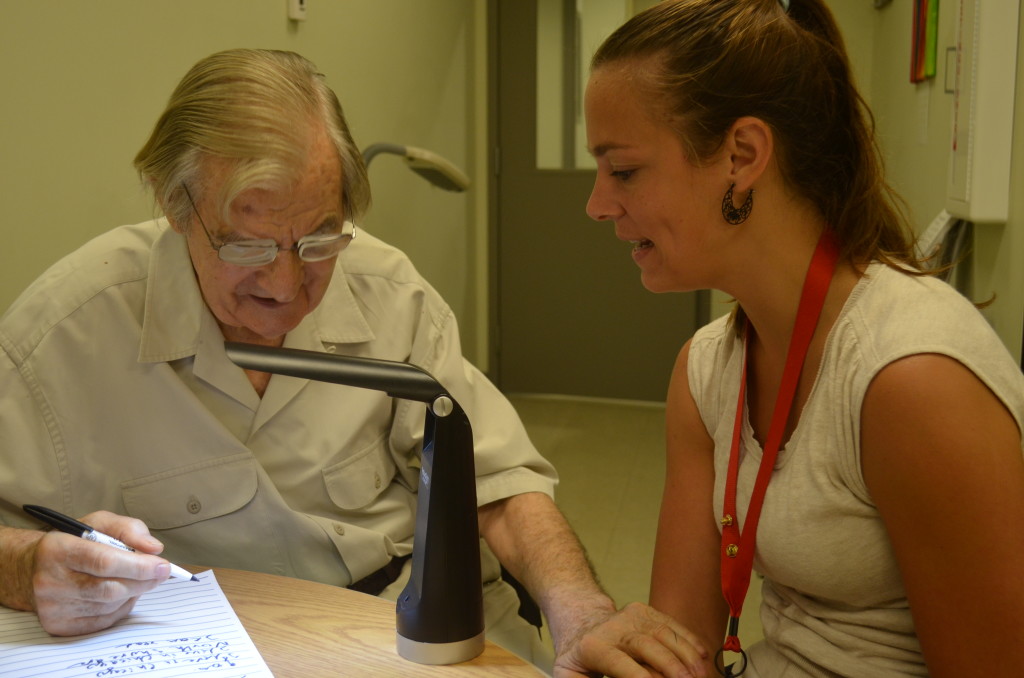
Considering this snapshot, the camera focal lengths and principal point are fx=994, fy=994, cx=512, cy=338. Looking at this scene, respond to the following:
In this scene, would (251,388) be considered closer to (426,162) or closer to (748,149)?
(748,149)

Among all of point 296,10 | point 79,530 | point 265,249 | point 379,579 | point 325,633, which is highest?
point 296,10

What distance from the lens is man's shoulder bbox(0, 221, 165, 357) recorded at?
55.4 inches

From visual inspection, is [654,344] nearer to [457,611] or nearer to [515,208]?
[515,208]

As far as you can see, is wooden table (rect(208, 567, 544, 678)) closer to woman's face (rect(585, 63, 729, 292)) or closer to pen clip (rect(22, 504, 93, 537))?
pen clip (rect(22, 504, 93, 537))

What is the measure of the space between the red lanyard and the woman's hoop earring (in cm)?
10

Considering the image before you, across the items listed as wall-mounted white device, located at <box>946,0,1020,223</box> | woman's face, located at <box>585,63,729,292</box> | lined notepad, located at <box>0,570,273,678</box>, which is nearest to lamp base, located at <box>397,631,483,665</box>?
lined notepad, located at <box>0,570,273,678</box>

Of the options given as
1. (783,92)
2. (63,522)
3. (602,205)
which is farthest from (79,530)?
(783,92)

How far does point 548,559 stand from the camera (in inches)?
54.5

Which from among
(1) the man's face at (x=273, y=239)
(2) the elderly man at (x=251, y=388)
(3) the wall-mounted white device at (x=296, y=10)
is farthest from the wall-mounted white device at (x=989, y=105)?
(3) the wall-mounted white device at (x=296, y=10)

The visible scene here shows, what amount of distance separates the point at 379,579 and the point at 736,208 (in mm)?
782

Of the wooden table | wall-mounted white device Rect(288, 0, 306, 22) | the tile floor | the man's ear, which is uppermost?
wall-mounted white device Rect(288, 0, 306, 22)

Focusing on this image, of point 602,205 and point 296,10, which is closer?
point 602,205

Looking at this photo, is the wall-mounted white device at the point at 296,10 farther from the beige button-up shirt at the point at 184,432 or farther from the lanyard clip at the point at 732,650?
the lanyard clip at the point at 732,650

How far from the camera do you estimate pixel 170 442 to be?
145cm
